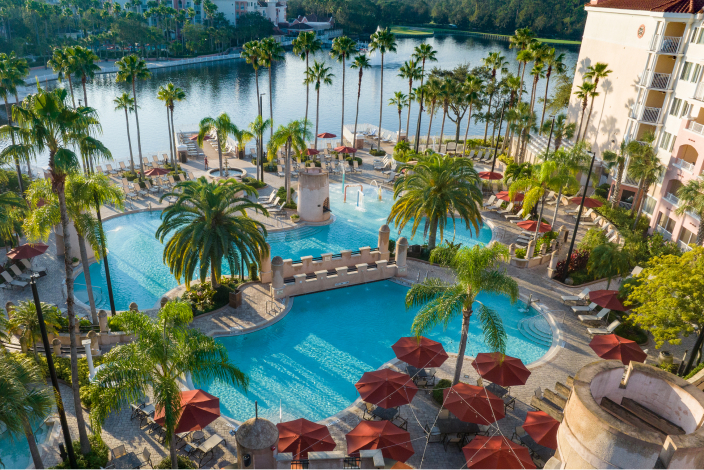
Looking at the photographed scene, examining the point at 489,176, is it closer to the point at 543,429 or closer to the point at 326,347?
the point at 326,347

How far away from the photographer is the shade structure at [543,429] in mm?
18094

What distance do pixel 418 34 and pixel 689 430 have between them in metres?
180

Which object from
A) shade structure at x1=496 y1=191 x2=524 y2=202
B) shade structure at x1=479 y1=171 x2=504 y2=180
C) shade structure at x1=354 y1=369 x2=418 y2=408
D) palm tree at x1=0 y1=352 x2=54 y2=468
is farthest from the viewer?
shade structure at x1=479 y1=171 x2=504 y2=180

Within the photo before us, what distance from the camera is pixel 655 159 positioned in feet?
126

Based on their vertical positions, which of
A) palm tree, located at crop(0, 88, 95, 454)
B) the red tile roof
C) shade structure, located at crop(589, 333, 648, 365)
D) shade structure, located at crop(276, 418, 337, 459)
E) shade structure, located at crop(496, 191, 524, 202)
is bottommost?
shade structure, located at crop(276, 418, 337, 459)

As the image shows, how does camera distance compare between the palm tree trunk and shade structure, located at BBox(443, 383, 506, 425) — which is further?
the palm tree trunk

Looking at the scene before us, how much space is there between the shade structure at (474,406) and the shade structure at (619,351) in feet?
21.3

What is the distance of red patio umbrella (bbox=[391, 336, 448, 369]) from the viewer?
21938 millimetres

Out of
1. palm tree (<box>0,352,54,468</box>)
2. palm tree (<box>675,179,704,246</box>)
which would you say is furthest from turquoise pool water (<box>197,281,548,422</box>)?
palm tree (<box>675,179,704,246</box>)

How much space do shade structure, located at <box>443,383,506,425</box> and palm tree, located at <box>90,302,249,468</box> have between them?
832cm

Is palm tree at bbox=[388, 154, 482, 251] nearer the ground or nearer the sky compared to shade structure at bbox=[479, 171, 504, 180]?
nearer the sky

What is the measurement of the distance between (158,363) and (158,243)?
2153 cm

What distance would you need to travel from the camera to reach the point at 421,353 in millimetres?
22141

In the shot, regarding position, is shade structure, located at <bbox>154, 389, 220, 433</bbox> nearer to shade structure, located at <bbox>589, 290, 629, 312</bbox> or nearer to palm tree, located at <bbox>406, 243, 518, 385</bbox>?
palm tree, located at <bbox>406, 243, 518, 385</bbox>
